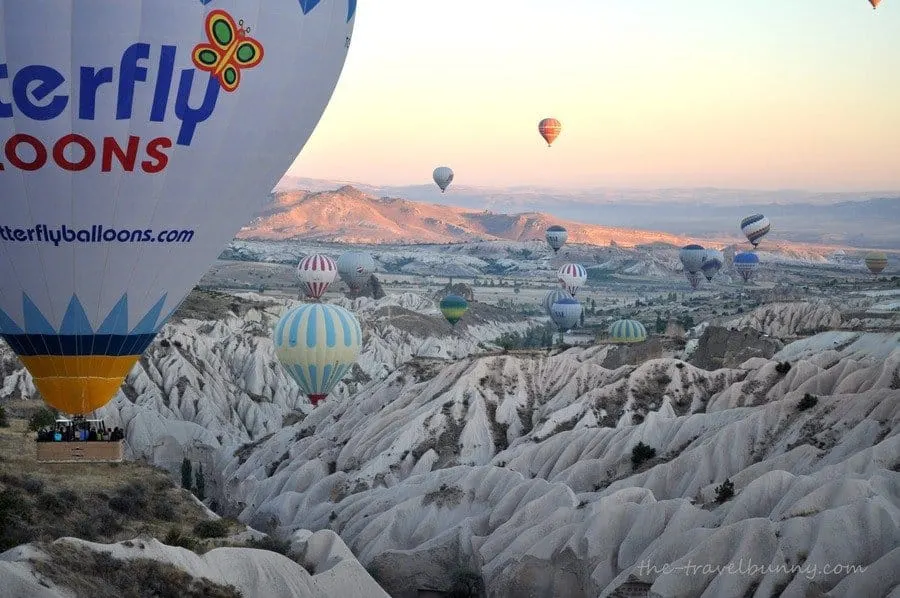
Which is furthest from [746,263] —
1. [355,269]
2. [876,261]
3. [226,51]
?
[226,51]

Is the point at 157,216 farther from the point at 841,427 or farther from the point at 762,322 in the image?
the point at 762,322

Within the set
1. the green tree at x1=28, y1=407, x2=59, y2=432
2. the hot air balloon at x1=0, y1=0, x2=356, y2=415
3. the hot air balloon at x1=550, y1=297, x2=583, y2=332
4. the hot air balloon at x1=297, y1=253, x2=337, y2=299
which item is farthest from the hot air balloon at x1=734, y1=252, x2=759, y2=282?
the hot air balloon at x1=0, y1=0, x2=356, y2=415

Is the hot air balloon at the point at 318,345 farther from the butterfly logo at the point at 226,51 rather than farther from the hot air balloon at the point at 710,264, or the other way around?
the hot air balloon at the point at 710,264

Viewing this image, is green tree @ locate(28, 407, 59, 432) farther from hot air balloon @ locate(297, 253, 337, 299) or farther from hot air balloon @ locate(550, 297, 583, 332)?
hot air balloon @ locate(550, 297, 583, 332)

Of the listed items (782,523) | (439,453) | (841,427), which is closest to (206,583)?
(782,523)

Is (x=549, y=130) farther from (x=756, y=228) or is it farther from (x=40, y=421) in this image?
(x=40, y=421)

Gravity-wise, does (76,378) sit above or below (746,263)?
above

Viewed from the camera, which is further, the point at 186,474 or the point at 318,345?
the point at 318,345
